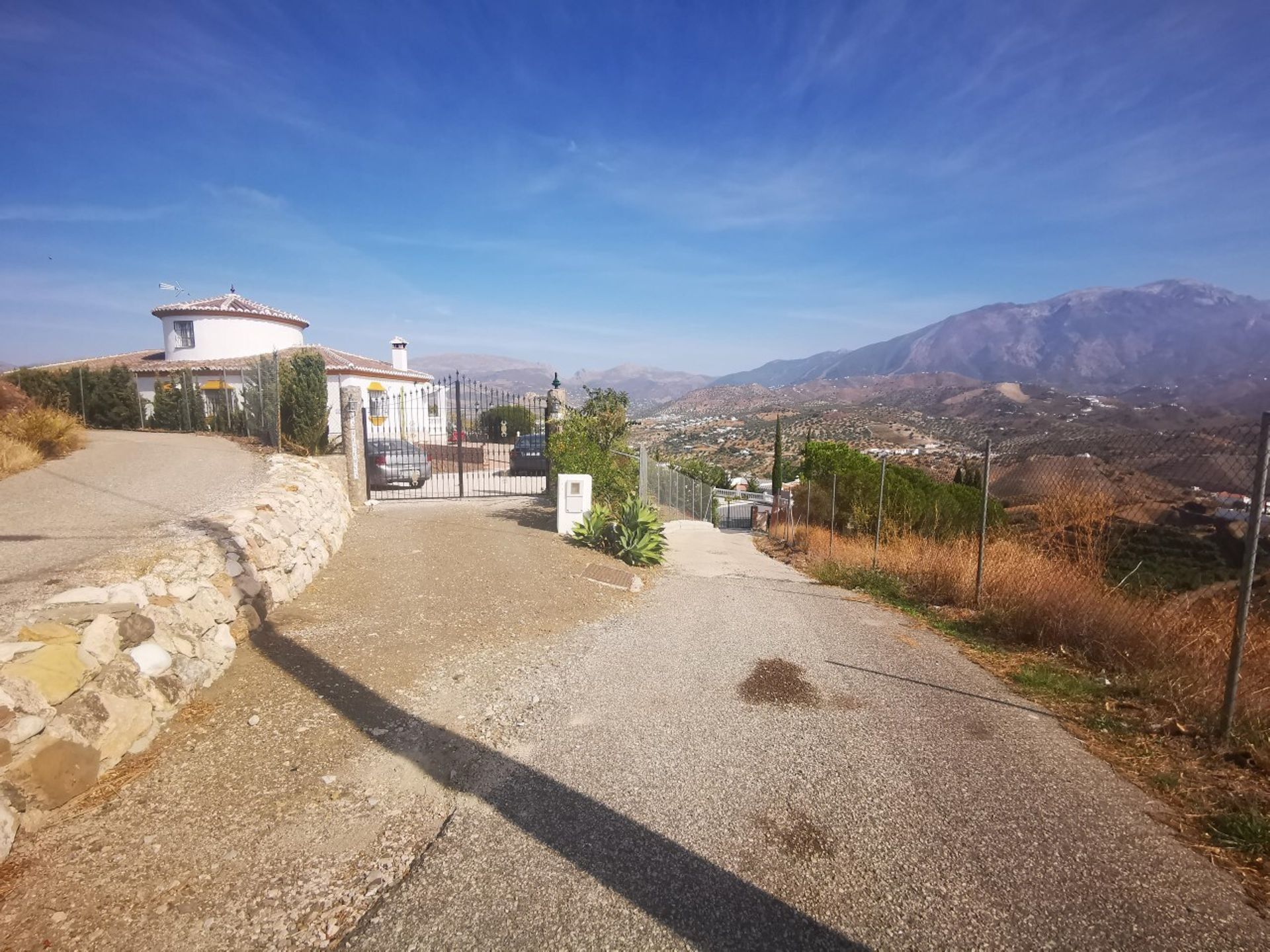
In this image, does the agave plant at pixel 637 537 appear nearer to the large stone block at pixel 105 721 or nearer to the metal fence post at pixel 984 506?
the metal fence post at pixel 984 506

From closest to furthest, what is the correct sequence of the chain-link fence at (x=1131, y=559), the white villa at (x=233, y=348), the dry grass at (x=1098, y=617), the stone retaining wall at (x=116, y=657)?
the stone retaining wall at (x=116, y=657) < the dry grass at (x=1098, y=617) < the chain-link fence at (x=1131, y=559) < the white villa at (x=233, y=348)

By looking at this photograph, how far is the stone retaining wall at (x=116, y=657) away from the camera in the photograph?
305cm

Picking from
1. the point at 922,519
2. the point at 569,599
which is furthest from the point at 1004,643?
the point at 922,519

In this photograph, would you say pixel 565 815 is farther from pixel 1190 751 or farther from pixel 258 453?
pixel 258 453

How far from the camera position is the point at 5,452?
9516 mm

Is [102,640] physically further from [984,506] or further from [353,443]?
[353,443]

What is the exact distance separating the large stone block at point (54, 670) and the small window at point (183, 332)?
36867mm

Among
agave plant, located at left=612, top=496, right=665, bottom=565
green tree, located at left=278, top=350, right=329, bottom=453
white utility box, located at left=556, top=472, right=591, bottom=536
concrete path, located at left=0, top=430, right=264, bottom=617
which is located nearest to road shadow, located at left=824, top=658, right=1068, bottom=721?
agave plant, located at left=612, top=496, right=665, bottom=565

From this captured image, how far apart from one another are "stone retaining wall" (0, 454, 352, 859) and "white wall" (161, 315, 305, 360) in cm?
3197

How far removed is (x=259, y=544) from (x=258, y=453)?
26.2 ft

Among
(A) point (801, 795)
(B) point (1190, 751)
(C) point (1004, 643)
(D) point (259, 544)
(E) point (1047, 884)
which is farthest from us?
(C) point (1004, 643)

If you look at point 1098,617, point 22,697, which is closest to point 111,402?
point 22,697

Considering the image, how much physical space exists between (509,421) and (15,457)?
25.8 metres

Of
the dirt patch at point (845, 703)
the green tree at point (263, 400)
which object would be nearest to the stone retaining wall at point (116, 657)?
the dirt patch at point (845, 703)
